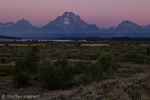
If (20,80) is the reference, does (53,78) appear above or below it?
above

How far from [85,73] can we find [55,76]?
435cm

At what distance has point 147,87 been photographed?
10039mm

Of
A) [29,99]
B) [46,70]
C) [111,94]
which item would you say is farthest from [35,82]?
[111,94]

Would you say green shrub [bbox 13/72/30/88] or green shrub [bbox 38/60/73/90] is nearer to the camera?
green shrub [bbox 38/60/73/90]

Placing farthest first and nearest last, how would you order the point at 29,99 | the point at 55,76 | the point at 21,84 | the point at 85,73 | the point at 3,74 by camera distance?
the point at 3,74 < the point at 85,73 < the point at 21,84 < the point at 55,76 < the point at 29,99

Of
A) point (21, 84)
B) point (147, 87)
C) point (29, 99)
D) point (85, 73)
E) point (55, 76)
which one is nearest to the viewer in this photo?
point (147, 87)

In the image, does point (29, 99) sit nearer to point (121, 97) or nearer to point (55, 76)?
point (121, 97)

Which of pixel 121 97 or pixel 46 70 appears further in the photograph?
pixel 46 70

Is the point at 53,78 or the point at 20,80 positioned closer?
the point at 53,78

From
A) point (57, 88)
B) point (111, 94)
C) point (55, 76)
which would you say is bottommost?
point (57, 88)

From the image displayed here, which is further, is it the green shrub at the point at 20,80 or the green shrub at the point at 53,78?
the green shrub at the point at 20,80

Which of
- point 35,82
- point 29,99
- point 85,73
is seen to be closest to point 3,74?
point 35,82

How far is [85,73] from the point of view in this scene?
21.5m

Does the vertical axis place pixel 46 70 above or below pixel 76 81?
above
